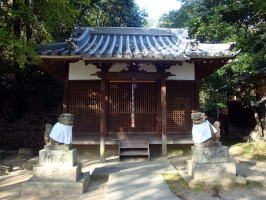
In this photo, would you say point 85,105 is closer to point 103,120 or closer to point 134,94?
point 103,120

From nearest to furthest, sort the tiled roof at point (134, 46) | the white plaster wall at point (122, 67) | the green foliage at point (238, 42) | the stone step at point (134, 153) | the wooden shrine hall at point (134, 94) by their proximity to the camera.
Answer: the tiled roof at point (134, 46), the stone step at point (134, 153), the wooden shrine hall at point (134, 94), the white plaster wall at point (122, 67), the green foliage at point (238, 42)

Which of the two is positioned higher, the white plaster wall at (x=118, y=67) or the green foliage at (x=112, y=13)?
the green foliage at (x=112, y=13)

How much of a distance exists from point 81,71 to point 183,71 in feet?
13.6

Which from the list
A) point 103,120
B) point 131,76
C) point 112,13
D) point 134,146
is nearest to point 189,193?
point 134,146

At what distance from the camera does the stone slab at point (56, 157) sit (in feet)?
19.8

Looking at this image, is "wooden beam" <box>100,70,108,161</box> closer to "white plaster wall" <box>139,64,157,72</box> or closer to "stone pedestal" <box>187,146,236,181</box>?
"white plaster wall" <box>139,64,157,72</box>

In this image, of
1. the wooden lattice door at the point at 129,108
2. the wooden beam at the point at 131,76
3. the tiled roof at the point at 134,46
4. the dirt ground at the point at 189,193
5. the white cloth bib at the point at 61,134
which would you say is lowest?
the dirt ground at the point at 189,193

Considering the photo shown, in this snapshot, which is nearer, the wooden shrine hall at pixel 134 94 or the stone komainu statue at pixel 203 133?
the stone komainu statue at pixel 203 133

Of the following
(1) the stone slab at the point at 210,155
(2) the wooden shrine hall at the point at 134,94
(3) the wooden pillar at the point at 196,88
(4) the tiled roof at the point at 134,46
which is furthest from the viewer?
(3) the wooden pillar at the point at 196,88

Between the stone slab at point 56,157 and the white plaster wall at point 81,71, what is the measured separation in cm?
452

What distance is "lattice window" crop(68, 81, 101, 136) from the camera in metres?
9.98

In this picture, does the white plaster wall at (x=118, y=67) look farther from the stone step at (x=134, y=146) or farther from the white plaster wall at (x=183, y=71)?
the stone step at (x=134, y=146)

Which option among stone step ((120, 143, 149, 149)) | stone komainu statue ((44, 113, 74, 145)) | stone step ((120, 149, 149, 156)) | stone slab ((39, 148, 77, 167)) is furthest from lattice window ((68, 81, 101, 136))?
stone slab ((39, 148, 77, 167))

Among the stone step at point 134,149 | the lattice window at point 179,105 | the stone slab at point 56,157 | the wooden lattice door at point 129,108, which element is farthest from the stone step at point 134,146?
the stone slab at point 56,157
